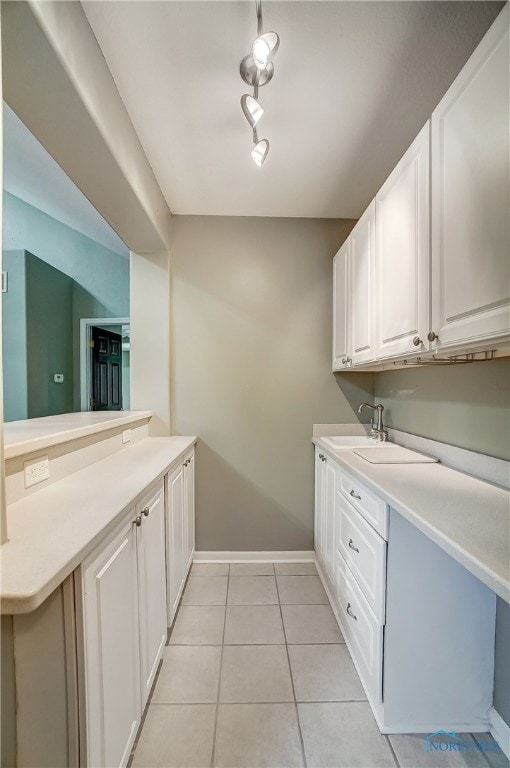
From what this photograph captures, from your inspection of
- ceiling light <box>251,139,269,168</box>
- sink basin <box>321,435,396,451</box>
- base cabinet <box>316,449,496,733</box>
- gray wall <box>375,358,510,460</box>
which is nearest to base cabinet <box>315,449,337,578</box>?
sink basin <box>321,435,396,451</box>

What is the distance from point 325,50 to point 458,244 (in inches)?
35.7

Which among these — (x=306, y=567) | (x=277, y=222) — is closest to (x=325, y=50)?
(x=277, y=222)

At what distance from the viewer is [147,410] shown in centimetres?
243

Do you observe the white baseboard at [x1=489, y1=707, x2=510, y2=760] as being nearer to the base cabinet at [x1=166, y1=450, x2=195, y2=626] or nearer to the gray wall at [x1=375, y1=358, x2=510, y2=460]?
the gray wall at [x1=375, y1=358, x2=510, y2=460]

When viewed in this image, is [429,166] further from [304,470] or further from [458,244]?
[304,470]

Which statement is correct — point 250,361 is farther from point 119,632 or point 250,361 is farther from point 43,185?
point 43,185

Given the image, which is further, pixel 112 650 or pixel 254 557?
pixel 254 557

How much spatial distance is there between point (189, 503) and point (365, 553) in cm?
124

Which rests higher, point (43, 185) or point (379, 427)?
point (43, 185)

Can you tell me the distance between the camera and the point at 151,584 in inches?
53.6

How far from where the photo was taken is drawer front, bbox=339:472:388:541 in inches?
50.1

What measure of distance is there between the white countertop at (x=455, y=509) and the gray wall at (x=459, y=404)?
7.1 inches

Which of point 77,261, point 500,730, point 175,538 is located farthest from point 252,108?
point 77,261

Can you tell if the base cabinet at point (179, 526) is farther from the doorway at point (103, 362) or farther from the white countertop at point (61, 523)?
the doorway at point (103, 362)
